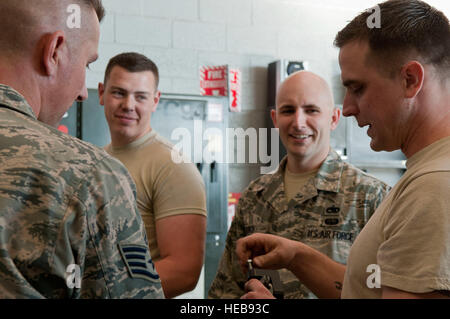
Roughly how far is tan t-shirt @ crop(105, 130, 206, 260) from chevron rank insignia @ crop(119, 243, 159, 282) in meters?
0.82

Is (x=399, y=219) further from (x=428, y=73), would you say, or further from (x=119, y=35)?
(x=119, y=35)

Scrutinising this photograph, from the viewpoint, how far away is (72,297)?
2.54 ft

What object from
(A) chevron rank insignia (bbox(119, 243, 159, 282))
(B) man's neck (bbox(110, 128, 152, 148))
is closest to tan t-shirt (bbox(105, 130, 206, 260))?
(B) man's neck (bbox(110, 128, 152, 148))

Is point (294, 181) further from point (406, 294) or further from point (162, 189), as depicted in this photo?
point (406, 294)

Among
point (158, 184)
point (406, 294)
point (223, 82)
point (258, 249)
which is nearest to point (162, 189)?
point (158, 184)

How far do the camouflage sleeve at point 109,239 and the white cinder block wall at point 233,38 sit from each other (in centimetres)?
310

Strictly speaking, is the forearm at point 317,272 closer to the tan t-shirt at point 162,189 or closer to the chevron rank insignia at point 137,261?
the tan t-shirt at point 162,189

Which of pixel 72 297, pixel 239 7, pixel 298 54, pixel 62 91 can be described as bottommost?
pixel 72 297

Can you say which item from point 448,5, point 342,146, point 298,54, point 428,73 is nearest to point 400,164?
point 342,146

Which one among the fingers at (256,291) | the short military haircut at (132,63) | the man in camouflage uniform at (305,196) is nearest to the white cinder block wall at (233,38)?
the short military haircut at (132,63)

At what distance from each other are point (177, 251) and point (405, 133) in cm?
90

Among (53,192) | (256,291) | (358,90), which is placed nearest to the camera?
(53,192)

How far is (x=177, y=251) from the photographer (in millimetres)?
1659

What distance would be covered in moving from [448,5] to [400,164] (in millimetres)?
1740
